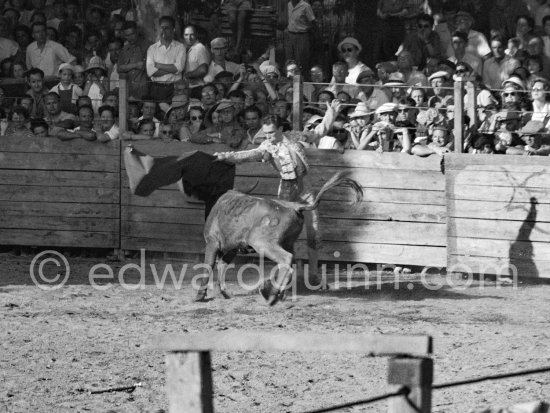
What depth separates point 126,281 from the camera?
1355 centimetres

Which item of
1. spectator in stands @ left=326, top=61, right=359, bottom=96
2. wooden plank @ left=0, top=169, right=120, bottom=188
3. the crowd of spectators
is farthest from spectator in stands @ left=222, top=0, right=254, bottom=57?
wooden plank @ left=0, top=169, right=120, bottom=188

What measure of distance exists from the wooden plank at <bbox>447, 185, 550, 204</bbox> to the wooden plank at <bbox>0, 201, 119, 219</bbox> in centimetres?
382

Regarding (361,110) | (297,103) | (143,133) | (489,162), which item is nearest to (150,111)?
(143,133)

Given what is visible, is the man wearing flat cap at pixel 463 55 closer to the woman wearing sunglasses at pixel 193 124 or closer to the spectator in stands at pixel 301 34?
the spectator in stands at pixel 301 34

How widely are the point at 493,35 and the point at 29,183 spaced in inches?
206

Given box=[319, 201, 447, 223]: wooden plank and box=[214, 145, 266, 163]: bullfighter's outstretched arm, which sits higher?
box=[214, 145, 266, 163]: bullfighter's outstretched arm

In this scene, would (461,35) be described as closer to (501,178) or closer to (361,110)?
(361,110)

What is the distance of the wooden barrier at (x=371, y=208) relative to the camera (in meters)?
13.6

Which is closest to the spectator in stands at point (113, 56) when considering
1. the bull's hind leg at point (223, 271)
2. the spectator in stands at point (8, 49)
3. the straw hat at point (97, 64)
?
the straw hat at point (97, 64)

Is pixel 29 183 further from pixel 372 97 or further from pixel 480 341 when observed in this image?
pixel 480 341

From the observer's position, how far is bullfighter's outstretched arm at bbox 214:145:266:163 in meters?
12.6

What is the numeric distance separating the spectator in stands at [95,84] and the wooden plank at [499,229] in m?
4.29

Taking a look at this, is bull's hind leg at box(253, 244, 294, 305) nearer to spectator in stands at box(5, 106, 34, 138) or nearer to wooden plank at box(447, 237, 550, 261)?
wooden plank at box(447, 237, 550, 261)

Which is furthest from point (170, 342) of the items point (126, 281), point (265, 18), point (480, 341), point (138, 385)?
point (265, 18)
